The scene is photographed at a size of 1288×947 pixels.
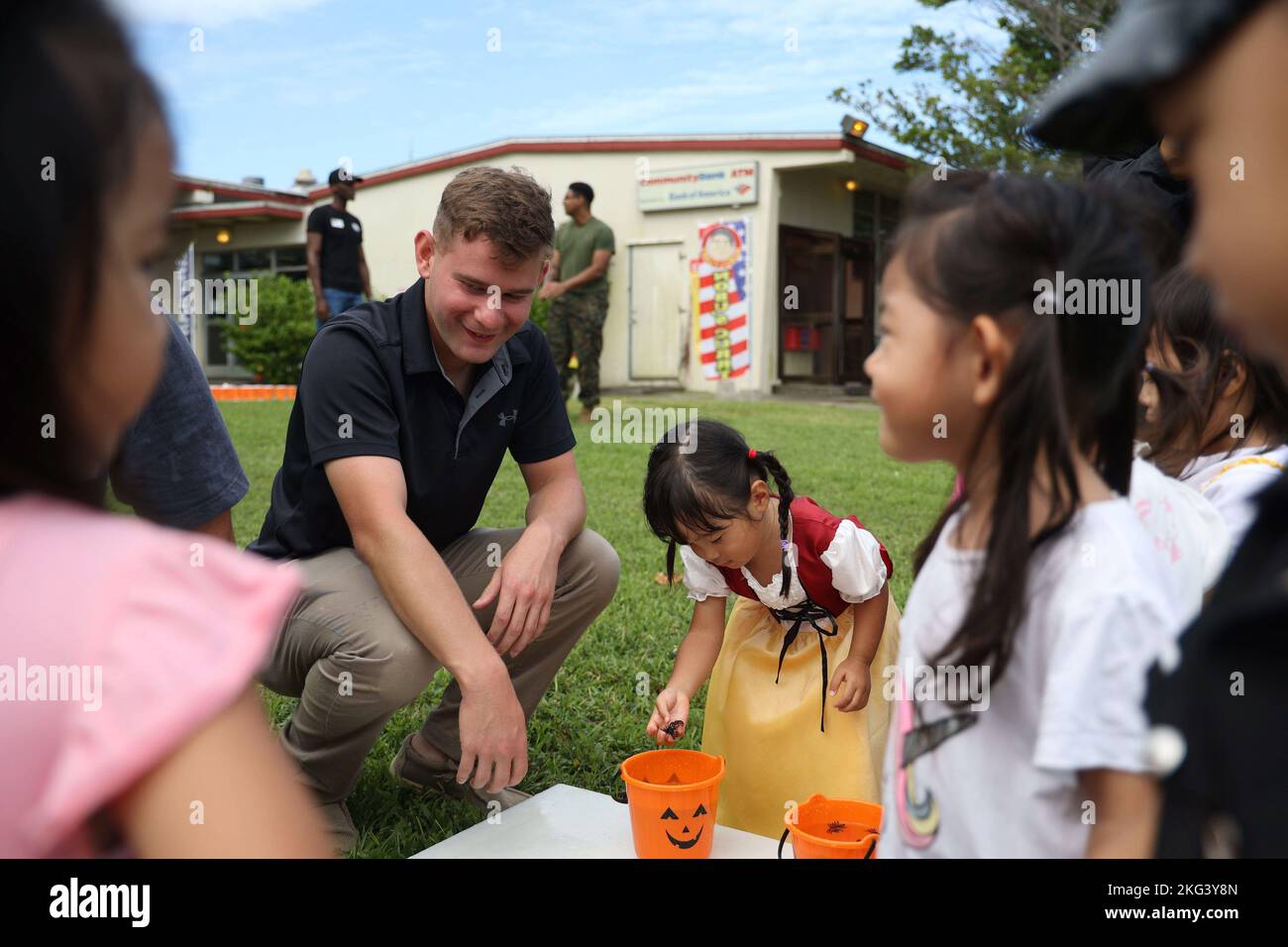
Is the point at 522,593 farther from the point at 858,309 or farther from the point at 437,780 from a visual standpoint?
the point at 858,309

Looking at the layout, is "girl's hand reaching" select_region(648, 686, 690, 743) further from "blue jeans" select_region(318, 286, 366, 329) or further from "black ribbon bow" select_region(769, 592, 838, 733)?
"blue jeans" select_region(318, 286, 366, 329)

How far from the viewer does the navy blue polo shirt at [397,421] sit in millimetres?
2225

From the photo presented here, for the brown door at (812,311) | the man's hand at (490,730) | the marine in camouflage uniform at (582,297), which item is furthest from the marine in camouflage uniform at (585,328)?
the man's hand at (490,730)

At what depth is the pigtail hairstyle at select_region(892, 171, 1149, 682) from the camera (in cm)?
116

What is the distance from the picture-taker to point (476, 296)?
7.57 ft

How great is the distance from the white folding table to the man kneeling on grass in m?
0.11

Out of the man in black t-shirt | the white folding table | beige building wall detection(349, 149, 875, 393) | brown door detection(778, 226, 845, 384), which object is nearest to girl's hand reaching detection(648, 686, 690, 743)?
the white folding table

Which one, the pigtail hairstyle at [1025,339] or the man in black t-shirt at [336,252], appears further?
the man in black t-shirt at [336,252]

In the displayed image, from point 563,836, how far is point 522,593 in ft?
1.68

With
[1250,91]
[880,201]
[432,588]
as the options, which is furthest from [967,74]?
[1250,91]

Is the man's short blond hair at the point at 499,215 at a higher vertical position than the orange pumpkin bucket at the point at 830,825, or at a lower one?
higher

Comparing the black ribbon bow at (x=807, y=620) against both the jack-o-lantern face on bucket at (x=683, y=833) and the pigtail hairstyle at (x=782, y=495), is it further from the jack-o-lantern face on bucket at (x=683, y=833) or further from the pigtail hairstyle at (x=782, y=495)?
the jack-o-lantern face on bucket at (x=683, y=833)

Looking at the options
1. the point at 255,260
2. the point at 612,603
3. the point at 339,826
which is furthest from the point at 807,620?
the point at 255,260

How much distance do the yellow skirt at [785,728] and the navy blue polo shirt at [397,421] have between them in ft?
2.52
